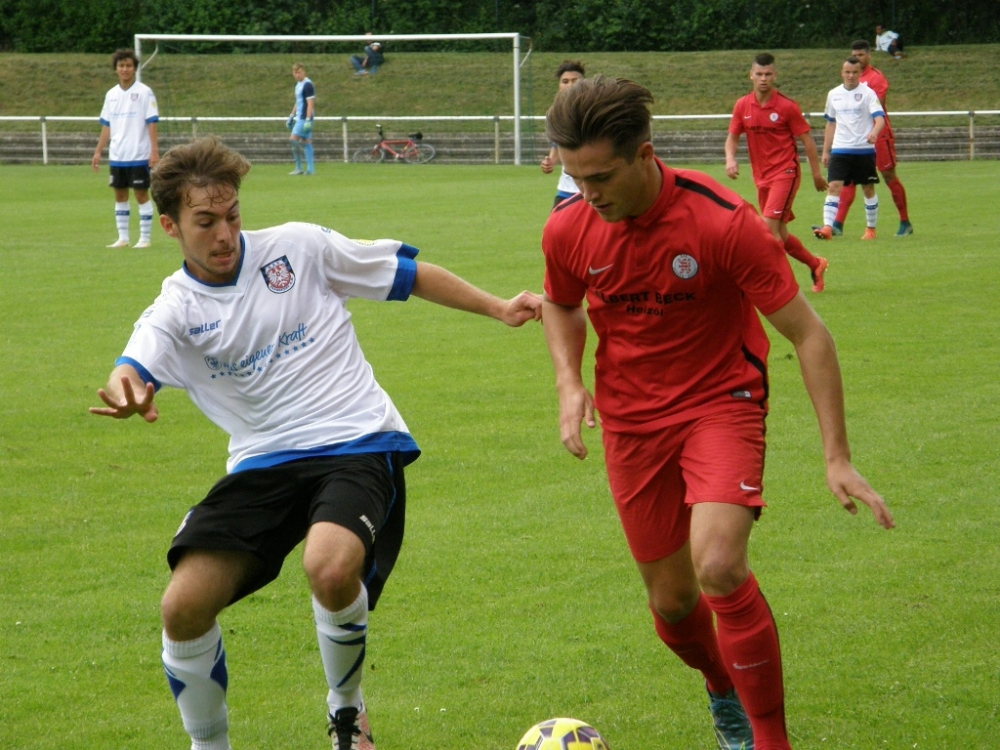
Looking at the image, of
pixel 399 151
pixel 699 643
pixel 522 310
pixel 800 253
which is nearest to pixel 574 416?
pixel 522 310

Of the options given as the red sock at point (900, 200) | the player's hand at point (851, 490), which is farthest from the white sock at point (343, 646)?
the red sock at point (900, 200)

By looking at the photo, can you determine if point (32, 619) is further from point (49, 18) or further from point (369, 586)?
point (49, 18)

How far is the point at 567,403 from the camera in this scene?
4078mm

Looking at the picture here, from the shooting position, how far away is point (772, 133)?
46.9 ft

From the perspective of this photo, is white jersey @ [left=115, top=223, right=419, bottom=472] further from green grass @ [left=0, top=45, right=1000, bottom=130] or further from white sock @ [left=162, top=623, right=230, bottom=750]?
green grass @ [left=0, top=45, right=1000, bottom=130]

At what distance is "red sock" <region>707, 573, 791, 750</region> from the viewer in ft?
12.1

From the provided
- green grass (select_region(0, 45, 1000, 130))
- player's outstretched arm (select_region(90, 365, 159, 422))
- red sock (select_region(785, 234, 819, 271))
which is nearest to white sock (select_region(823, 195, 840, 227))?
red sock (select_region(785, 234, 819, 271))

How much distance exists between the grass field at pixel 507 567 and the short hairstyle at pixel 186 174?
1685 millimetres

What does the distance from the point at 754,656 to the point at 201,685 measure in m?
1.59

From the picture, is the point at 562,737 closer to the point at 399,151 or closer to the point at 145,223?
the point at 145,223

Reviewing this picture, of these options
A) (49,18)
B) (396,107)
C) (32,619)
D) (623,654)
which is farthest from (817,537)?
(49,18)

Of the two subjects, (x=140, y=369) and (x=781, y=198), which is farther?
(x=781, y=198)

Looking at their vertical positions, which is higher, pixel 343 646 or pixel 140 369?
pixel 140 369

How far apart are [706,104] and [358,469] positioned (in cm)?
3845
